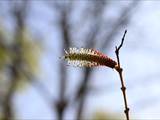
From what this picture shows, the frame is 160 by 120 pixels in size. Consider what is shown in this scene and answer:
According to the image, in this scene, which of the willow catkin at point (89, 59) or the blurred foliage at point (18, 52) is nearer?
the willow catkin at point (89, 59)

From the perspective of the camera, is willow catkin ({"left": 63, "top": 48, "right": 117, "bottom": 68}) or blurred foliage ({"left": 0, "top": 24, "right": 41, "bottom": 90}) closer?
willow catkin ({"left": 63, "top": 48, "right": 117, "bottom": 68})

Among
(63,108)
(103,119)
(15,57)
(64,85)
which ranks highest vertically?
(103,119)

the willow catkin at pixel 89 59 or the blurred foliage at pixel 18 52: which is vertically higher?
the blurred foliage at pixel 18 52

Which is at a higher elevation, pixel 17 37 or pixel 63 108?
pixel 17 37

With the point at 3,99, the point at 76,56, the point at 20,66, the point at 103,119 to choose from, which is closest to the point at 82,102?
the point at 20,66

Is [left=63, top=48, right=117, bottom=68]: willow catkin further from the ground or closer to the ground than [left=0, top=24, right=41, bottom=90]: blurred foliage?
closer to the ground

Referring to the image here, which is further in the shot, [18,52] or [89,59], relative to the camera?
[18,52]

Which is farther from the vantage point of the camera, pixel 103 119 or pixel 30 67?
pixel 103 119

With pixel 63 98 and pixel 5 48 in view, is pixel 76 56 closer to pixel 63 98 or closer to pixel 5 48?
pixel 63 98
